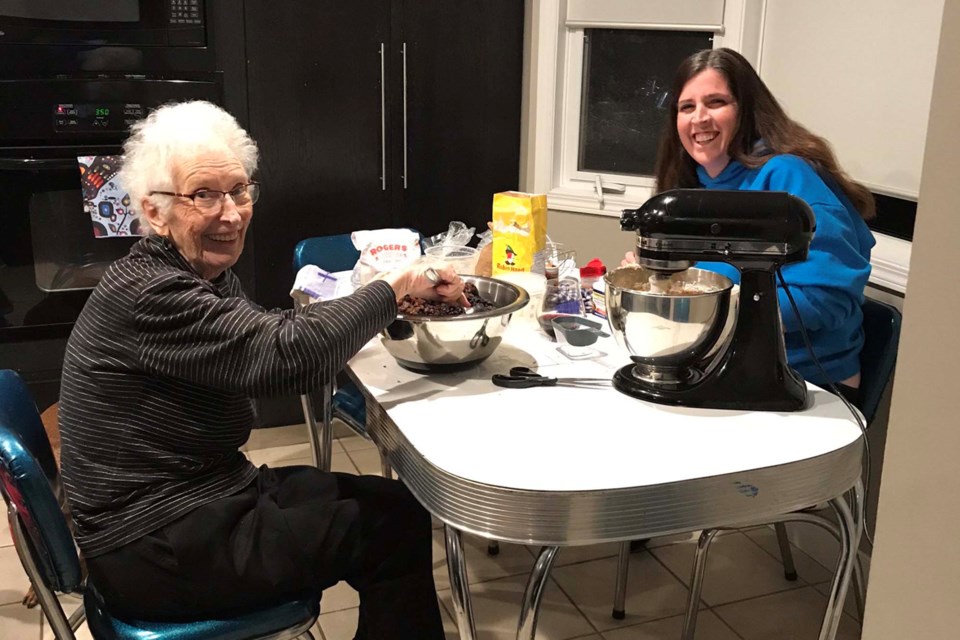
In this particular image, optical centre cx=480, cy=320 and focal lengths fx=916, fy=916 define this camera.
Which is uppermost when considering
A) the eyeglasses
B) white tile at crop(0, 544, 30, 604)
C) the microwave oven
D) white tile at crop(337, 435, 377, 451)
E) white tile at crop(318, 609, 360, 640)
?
the microwave oven

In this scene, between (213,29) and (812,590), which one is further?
(213,29)

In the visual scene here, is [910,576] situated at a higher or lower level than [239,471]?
higher

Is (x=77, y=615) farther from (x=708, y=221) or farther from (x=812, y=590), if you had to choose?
(x=812, y=590)

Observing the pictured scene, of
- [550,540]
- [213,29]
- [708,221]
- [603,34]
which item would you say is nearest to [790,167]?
[708,221]

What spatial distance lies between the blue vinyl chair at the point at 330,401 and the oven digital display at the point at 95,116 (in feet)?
2.70

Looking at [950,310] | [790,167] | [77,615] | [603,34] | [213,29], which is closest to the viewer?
[950,310]

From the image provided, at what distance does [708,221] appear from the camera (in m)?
1.47

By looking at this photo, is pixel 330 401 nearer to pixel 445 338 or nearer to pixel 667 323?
pixel 445 338

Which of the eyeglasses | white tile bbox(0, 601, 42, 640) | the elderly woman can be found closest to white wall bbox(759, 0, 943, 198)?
the elderly woman

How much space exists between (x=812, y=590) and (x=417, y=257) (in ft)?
4.37

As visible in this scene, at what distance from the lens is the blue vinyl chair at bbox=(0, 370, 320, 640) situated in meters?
1.32

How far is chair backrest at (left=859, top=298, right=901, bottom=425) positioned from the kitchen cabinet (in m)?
Answer: 1.72

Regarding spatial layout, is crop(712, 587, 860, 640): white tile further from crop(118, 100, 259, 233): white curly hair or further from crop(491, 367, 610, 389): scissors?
crop(118, 100, 259, 233): white curly hair

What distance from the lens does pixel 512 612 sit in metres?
2.26
